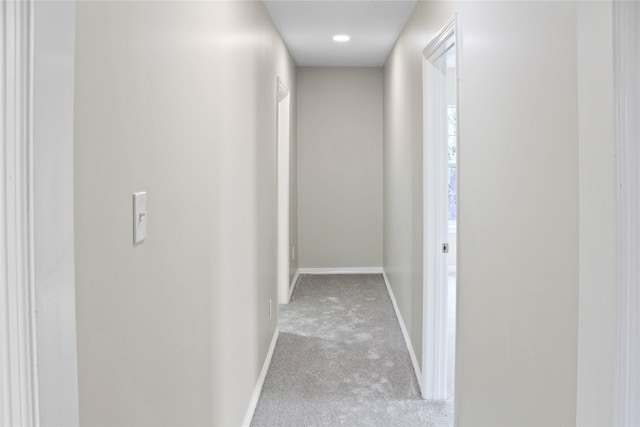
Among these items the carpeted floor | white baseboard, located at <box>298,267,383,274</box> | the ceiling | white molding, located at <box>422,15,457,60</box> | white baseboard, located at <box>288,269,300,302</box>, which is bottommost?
the carpeted floor

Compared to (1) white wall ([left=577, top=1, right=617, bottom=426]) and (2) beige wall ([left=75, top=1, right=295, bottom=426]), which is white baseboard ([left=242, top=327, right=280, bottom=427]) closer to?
(2) beige wall ([left=75, top=1, right=295, bottom=426])

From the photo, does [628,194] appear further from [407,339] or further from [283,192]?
[283,192]

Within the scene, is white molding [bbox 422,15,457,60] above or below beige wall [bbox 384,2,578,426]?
above

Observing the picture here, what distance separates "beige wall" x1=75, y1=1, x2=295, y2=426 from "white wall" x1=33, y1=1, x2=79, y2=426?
9cm

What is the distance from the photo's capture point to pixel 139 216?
117 cm

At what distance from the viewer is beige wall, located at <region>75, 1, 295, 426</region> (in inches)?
37.2

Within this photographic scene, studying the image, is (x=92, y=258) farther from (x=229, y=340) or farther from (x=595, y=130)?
(x=229, y=340)

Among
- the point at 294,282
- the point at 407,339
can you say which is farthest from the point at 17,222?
the point at 294,282

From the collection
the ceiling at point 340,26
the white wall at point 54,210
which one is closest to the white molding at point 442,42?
the ceiling at point 340,26

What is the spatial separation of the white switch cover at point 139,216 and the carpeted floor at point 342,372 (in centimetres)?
174

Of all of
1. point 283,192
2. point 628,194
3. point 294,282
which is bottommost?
point 294,282

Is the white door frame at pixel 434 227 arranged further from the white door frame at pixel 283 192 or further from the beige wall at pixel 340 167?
the beige wall at pixel 340 167

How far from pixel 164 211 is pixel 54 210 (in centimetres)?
61

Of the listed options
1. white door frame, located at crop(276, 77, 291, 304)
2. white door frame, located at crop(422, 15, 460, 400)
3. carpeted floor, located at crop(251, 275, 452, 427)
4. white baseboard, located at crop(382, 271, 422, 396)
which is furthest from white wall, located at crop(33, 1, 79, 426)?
white door frame, located at crop(276, 77, 291, 304)
